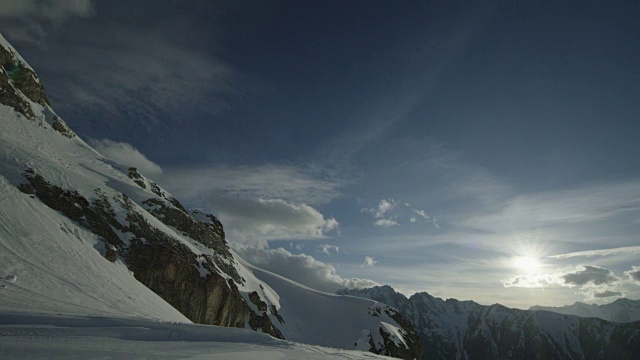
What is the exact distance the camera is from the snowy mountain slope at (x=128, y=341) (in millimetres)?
8914

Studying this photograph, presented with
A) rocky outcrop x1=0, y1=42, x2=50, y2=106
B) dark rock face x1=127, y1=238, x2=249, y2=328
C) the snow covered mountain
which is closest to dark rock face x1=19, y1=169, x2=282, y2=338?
dark rock face x1=127, y1=238, x2=249, y2=328

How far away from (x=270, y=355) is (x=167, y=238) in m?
44.9

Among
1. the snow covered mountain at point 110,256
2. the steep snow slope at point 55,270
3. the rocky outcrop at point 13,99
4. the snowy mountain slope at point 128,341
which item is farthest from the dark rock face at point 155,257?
the rocky outcrop at point 13,99

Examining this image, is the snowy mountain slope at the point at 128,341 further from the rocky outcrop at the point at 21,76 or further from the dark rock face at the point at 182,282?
the rocky outcrop at the point at 21,76

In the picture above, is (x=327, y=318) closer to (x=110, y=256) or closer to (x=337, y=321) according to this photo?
(x=337, y=321)

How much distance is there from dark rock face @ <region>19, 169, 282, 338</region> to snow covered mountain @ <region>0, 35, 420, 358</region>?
17 cm

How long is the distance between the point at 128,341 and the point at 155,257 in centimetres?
3615

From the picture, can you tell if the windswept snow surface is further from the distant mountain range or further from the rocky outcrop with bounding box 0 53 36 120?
the rocky outcrop with bounding box 0 53 36 120

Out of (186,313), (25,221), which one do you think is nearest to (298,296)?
(186,313)

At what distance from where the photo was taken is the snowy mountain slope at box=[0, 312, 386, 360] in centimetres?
891

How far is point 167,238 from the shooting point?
166 ft

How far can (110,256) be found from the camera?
114 ft

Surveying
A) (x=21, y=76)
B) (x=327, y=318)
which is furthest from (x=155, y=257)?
(x=21, y=76)

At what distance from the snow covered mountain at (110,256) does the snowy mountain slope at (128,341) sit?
241cm
